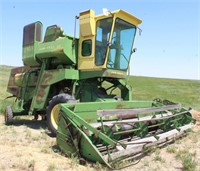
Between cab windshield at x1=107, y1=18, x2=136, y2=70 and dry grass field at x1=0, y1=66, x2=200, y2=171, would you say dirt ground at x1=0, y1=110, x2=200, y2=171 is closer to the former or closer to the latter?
dry grass field at x1=0, y1=66, x2=200, y2=171

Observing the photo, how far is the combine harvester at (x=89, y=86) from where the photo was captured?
20.2 feet

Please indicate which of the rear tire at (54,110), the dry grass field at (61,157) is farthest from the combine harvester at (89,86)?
the dry grass field at (61,157)

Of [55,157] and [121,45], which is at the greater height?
[121,45]

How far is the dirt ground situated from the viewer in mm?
5008

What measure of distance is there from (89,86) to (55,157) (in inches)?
150

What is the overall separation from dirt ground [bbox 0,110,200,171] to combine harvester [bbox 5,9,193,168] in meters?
0.26

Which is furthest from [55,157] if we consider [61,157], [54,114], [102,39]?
[102,39]

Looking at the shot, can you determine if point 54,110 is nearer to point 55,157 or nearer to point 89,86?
point 89,86

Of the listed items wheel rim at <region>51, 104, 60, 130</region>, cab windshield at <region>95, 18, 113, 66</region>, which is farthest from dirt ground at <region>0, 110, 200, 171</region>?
cab windshield at <region>95, 18, 113, 66</region>

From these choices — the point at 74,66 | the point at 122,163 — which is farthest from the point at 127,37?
the point at 122,163

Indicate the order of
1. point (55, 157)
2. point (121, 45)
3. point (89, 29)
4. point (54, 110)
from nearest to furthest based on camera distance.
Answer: point (55, 157) → point (54, 110) → point (89, 29) → point (121, 45)

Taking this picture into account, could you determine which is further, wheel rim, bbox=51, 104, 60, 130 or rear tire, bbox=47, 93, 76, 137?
wheel rim, bbox=51, 104, 60, 130

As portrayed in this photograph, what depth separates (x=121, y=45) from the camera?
8.97m

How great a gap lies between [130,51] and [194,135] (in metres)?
3.08
